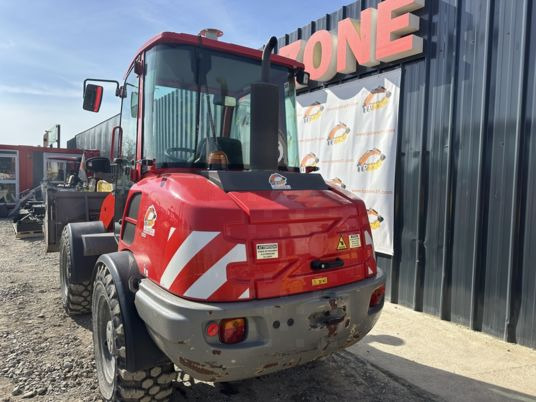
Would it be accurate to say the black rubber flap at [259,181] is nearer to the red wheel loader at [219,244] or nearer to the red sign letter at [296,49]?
the red wheel loader at [219,244]

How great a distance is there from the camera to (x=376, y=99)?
623 cm

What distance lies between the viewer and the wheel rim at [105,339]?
2.99 m

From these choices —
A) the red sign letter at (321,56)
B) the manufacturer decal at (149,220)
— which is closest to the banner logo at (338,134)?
the red sign letter at (321,56)

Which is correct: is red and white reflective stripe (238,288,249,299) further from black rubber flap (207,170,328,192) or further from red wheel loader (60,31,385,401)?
black rubber flap (207,170,328,192)

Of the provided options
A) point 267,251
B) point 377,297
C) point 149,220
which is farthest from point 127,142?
point 377,297

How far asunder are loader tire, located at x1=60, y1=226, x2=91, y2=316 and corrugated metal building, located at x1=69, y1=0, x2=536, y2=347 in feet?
13.8

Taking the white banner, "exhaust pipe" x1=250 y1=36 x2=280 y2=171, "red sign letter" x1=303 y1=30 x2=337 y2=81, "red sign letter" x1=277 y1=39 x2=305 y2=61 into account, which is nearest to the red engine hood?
"exhaust pipe" x1=250 y1=36 x2=280 y2=171

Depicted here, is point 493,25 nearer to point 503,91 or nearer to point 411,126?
point 503,91

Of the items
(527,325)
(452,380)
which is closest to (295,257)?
(452,380)

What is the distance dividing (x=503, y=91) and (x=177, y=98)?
3.79 metres

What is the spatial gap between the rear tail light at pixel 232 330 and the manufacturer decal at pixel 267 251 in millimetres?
374

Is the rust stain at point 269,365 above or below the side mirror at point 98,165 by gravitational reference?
below

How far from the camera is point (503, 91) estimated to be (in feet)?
15.4

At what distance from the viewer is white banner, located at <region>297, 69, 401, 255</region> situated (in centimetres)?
605
